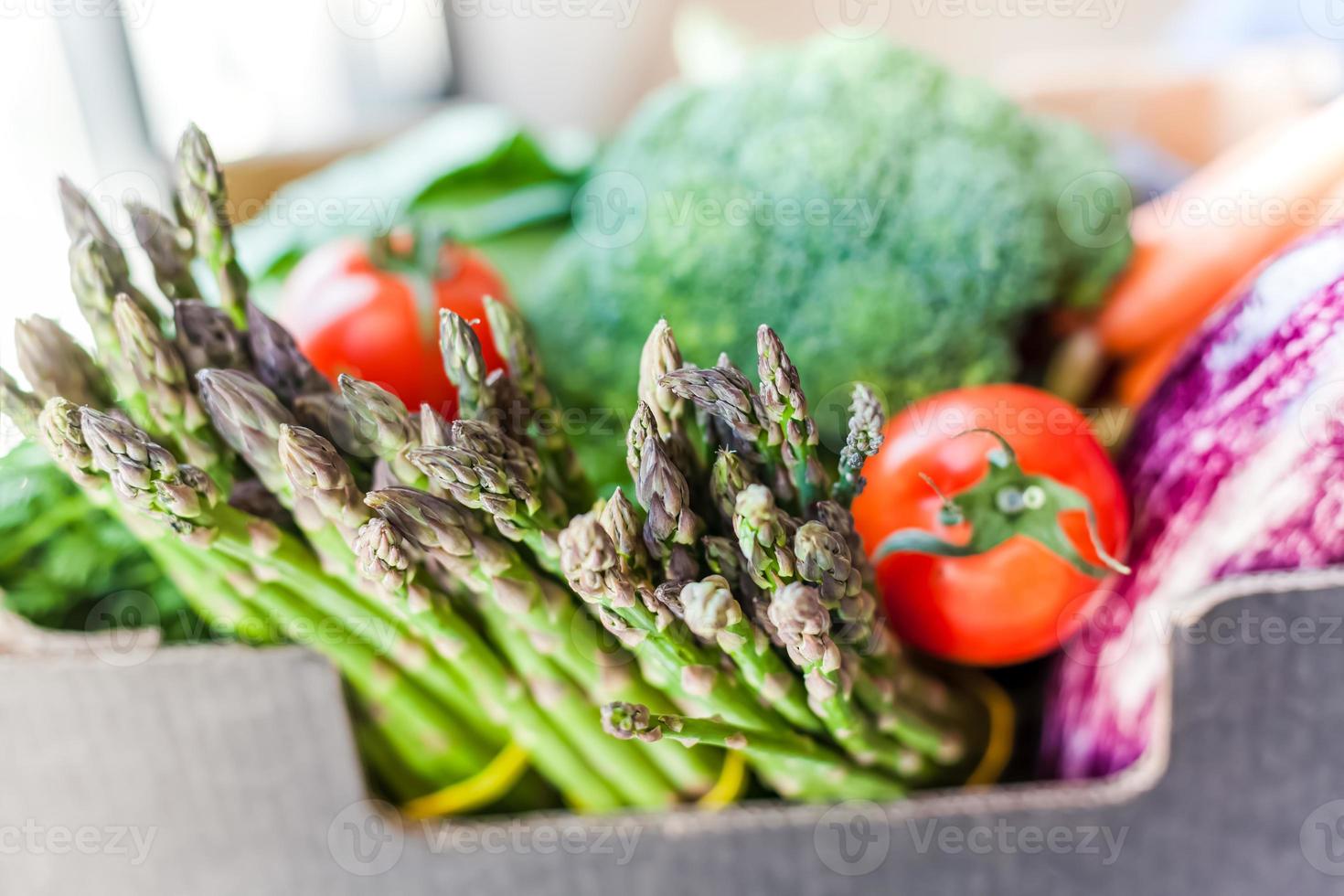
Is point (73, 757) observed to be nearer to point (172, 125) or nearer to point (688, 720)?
point (688, 720)

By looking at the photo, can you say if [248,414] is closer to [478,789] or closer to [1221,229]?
[478,789]

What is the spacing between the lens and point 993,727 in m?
0.68

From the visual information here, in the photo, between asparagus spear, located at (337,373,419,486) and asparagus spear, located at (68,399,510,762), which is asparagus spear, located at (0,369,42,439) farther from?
asparagus spear, located at (337,373,419,486)

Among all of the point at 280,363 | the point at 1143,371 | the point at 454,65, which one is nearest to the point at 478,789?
the point at 280,363

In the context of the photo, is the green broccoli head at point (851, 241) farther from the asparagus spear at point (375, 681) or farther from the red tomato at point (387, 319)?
the asparagus spear at point (375, 681)

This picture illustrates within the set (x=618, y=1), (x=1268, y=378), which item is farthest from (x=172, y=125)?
(x=1268, y=378)

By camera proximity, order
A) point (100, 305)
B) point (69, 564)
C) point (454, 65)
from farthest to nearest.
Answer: point (454, 65) < point (69, 564) < point (100, 305)

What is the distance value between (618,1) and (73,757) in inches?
66.9

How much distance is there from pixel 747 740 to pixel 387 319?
419 mm

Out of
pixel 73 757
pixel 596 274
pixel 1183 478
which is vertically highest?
pixel 596 274

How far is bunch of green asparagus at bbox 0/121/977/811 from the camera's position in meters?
0.45

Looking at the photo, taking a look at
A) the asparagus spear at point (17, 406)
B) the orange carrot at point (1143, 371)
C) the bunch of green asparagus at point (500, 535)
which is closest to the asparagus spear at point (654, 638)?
the bunch of green asparagus at point (500, 535)

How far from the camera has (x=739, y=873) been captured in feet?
1.95

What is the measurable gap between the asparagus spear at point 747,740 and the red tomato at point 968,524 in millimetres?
107
